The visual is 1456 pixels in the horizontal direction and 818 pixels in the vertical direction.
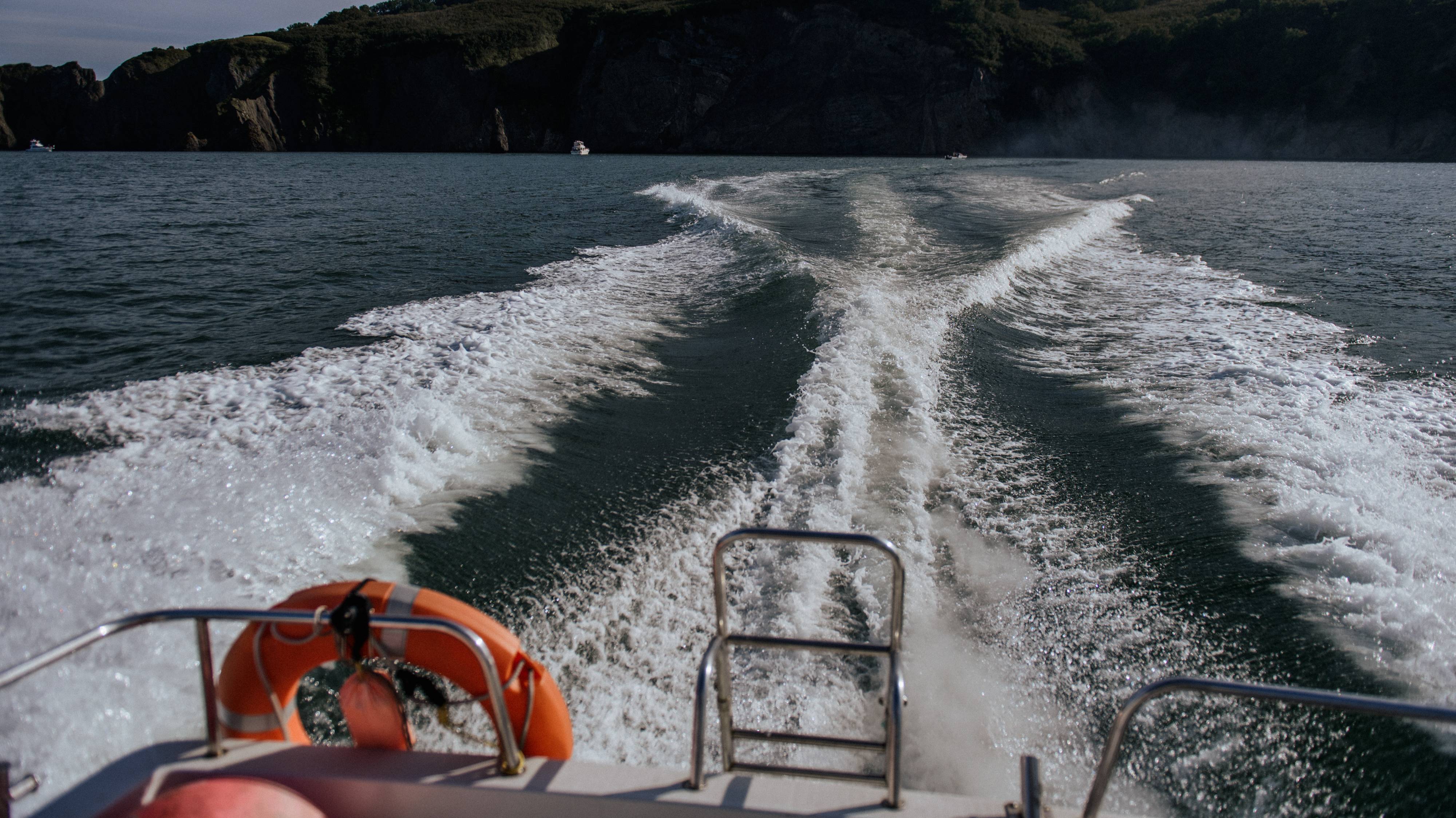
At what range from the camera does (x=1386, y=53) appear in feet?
173

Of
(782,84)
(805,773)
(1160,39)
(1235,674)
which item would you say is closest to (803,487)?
(1235,674)

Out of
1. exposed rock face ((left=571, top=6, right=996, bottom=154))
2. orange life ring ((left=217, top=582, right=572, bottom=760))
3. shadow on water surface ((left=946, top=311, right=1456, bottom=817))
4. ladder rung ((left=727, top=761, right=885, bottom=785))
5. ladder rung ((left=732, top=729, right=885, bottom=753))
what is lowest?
shadow on water surface ((left=946, top=311, right=1456, bottom=817))

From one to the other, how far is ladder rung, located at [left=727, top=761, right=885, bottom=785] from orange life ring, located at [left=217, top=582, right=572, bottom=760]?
0.51 metres

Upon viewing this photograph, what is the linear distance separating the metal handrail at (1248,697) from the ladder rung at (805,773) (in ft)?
1.67

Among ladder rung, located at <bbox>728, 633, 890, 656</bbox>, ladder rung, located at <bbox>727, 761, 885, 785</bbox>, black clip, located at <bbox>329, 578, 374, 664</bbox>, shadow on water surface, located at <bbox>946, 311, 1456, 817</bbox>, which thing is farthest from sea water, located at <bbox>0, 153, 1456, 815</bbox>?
black clip, located at <bbox>329, 578, 374, 664</bbox>

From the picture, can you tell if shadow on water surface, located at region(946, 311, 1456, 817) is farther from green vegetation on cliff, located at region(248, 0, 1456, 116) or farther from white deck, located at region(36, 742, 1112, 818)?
green vegetation on cliff, located at region(248, 0, 1456, 116)

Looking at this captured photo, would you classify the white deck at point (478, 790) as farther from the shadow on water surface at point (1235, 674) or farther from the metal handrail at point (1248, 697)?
the shadow on water surface at point (1235, 674)

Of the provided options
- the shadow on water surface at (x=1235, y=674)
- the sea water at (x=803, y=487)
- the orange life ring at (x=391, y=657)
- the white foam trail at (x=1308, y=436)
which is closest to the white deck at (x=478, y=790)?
the orange life ring at (x=391, y=657)

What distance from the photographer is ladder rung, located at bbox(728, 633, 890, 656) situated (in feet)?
6.19

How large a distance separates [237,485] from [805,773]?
368 cm

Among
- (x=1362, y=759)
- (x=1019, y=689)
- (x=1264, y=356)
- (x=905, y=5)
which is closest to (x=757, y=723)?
(x=1019, y=689)

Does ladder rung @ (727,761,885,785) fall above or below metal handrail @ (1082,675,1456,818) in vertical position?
below

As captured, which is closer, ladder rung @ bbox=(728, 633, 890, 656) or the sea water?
ladder rung @ bbox=(728, 633, 890, 656)

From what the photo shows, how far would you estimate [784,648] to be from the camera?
1.94m
